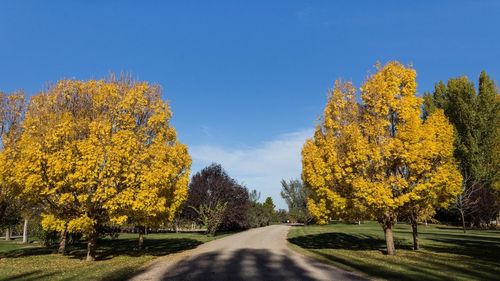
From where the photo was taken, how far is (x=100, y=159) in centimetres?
1705

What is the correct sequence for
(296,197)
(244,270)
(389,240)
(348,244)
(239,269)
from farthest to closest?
(296,197) < (348,244) < (389,240) < (239,269) < (244,270)

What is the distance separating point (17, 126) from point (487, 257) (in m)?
25.6

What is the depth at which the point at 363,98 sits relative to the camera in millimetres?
20750

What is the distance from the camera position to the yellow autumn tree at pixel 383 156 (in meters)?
18.3

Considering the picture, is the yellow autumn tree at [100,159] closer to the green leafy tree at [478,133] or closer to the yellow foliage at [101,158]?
the yellow foliage at [101,158]

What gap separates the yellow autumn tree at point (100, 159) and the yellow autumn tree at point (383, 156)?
8.03m

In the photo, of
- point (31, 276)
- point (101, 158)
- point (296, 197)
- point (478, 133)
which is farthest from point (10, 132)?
point (296, 197)

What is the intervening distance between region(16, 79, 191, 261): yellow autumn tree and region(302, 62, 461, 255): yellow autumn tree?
26.3 ft

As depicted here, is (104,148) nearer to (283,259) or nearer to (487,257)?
(283,259)

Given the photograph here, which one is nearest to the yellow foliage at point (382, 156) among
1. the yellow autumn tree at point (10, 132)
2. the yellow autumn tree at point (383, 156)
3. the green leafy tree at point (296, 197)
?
the yellow autumn tree at point (383, 156)

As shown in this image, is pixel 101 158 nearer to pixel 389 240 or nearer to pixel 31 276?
pixel 31 276

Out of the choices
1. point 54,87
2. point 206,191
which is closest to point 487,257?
point 54,87

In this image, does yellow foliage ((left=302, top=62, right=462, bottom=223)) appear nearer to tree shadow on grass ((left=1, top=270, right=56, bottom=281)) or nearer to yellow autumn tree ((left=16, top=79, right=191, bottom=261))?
yellow autumn tree ((left=16, top=79, right=191, bottom=261))

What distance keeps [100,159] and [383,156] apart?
13465 mm
